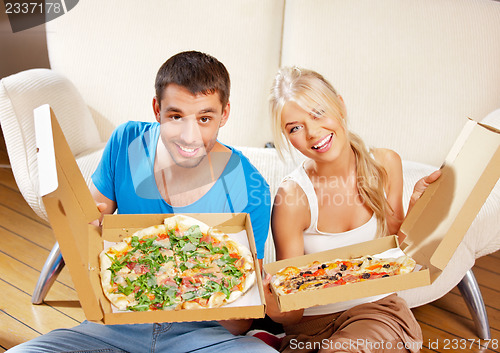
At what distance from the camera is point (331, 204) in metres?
1.37

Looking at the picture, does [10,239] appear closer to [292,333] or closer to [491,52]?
[292,333]

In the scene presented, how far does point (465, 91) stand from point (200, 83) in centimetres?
101

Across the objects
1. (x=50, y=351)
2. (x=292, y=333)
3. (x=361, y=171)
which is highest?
(x=361, y=171)

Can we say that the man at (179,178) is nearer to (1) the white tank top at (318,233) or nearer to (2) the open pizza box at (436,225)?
(1) the white tank top at (318,233)

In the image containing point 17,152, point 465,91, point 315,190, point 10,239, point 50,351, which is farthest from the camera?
point 10,239

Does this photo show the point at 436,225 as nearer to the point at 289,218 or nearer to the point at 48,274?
the point at 289,218

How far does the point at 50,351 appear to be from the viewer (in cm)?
112

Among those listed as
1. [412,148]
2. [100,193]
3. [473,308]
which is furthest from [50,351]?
[473,308]

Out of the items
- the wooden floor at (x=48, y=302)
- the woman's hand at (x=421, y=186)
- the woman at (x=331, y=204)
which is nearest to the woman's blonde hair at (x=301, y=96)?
the woman at (x=331, y=204)

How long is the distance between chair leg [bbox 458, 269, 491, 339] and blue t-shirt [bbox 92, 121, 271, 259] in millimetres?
847

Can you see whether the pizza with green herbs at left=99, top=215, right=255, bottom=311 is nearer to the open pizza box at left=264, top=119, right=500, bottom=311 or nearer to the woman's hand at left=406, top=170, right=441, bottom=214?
the open pizza box at left=264, top=119, right=500, bottom=311

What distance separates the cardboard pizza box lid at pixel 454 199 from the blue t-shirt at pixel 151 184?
35 centimetres

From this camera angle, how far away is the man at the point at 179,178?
1197 millimetres

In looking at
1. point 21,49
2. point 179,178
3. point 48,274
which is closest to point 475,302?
point 179,178
